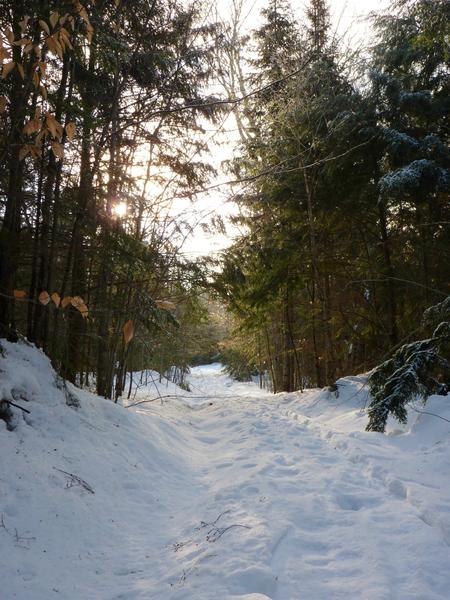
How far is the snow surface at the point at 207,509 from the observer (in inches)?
97.2

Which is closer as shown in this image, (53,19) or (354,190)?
(53,19)

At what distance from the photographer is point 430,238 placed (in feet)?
27.6

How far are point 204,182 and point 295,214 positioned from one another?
2947mm

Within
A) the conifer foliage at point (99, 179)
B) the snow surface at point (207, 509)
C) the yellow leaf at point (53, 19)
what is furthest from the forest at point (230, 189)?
the yellow leaf at point (53, 19)

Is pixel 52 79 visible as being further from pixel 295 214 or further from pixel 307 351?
pixel 307 351

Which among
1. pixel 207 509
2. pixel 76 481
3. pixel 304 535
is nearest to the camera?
pixel 304 535

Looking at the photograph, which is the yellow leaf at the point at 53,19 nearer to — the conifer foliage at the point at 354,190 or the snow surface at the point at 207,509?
the snow surface at the point at 207,509

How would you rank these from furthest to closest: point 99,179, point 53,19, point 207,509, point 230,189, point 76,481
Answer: point 230,189 < point 99,179 < point 207,509 < point 76,481 < point 53,19

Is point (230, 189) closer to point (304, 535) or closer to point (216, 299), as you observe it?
point (216, 299)

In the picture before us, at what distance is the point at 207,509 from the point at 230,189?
19.8 feet

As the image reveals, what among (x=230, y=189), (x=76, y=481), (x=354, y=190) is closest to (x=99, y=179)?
(x=230, y=189)

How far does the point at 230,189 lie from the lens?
26.5 feet

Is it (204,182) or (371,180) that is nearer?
(204,182)

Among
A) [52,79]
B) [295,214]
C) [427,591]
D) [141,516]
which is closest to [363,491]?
[427,591]
